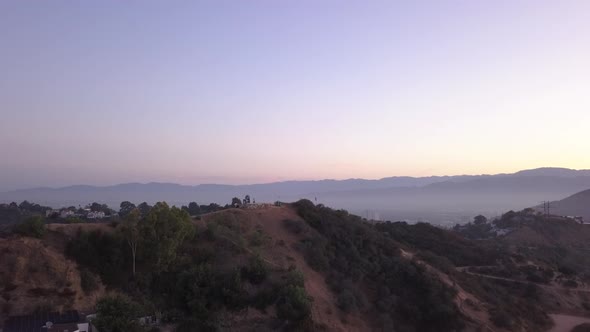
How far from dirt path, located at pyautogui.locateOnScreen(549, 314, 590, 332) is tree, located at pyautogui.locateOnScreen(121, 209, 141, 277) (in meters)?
25.1

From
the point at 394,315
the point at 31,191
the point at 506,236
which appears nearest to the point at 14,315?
the point at 394,315

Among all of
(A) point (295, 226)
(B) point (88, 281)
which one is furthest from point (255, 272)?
(A) point (295, 226)

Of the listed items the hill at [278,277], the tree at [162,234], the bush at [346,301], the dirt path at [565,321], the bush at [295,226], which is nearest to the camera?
the hill at [278,277]

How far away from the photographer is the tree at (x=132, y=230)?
996 inches

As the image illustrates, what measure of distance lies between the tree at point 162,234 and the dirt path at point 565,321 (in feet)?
75.9

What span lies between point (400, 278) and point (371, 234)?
556 centimetres

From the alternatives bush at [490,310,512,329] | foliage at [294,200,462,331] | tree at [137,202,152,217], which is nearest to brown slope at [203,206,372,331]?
foliage at [294,200,462,331]

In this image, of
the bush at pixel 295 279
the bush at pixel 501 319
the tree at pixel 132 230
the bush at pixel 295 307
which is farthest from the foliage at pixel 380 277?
the tree at pixel 132 230

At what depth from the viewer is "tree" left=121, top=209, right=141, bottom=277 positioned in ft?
83.0

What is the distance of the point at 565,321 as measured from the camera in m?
A: 32.2

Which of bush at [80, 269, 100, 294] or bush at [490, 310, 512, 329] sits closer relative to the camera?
bush at [80, 269, 100, 294]

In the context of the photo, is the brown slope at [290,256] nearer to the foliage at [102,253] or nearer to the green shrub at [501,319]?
the foliage at [102,253]

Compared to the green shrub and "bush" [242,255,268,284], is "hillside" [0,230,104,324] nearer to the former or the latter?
"bush" [242,255,268,284]

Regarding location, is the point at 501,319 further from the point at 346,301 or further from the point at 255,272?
the point at 255,272
